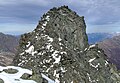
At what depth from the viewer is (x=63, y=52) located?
2357 inches

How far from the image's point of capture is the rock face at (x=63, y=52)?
57.0 m

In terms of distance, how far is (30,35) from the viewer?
70.0 metres

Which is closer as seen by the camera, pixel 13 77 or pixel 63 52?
pixel 13 77

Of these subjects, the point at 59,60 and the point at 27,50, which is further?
the point at 27,50

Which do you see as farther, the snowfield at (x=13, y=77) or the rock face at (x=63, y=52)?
the rock face at (x=63, y=52)

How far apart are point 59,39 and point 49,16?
12294 millimetres

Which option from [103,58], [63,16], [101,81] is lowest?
[101,81]

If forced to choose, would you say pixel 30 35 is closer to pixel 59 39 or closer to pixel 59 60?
pixel 59 39

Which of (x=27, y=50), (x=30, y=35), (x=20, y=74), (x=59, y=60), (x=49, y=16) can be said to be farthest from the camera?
(x=49, y=16)

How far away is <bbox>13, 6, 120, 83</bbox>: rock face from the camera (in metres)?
57.0

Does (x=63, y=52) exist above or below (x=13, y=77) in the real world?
below

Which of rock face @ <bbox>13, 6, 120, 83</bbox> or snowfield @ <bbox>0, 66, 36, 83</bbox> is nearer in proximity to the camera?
snowfield @ <bbox>0, 66, 36, 83</bbox>

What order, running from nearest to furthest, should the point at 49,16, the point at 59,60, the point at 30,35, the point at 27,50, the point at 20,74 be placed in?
the point at 20,74, the point at 59,60, the point at 27,50, the point at 30,35, the point at 49,16

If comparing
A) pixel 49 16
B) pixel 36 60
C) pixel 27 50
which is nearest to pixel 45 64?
pixel 36 60
